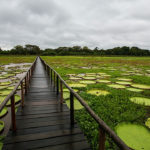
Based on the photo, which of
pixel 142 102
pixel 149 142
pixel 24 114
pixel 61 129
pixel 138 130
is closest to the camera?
pixel 149 142

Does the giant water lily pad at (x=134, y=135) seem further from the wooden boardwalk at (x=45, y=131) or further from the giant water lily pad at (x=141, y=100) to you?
the giant water lily pad at (x=141, y=100)

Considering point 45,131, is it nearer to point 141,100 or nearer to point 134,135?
point 134,135

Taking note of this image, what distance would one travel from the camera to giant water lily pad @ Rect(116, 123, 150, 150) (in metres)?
1.79

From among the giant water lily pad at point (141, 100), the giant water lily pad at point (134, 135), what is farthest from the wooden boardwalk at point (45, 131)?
the giant water lily pad at point (141, 100)

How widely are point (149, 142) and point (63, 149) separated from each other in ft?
4.22

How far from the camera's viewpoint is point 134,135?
78.9 inches

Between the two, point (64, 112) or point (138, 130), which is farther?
point (64, 112)

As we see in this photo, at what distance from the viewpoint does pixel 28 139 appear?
1.73m

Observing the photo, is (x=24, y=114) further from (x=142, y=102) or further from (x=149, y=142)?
(x=142, y=102)

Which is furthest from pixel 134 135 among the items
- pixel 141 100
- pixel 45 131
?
pixel 141 100

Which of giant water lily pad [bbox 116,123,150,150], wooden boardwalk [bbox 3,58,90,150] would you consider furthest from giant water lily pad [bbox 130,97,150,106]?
wooden boardwalk [bbox 3,58,90,150]

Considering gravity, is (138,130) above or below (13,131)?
below

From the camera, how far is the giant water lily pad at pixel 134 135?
1792 mm

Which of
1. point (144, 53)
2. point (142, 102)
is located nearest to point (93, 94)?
point (142, 102)
